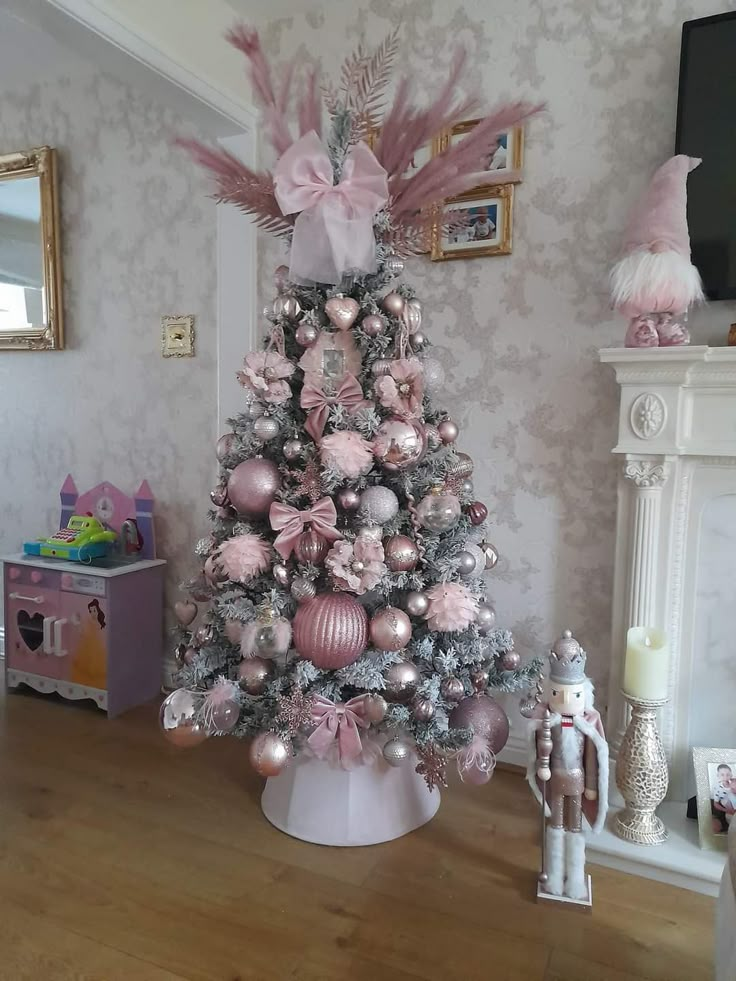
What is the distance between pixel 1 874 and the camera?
1631 mm

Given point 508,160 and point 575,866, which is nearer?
point 575,866

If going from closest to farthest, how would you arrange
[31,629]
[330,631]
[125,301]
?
1. [330,631]
2. [31,629]
3. [125,301]

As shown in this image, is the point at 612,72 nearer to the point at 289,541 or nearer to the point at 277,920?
the point at 289,541

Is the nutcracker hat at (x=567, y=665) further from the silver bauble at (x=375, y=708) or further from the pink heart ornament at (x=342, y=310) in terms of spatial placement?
the pink heart ornament at (x=342, y=310)

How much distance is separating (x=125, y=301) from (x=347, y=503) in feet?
5.47

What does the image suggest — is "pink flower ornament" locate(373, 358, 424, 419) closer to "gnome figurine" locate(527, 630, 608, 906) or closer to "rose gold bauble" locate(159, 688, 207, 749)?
"gnome figurine" locate(527, 630, 608, 906)

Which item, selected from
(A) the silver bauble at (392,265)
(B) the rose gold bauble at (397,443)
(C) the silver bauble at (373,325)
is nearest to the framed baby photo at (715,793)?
(B) the rose gold bauble at (397,443)

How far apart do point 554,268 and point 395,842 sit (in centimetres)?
165

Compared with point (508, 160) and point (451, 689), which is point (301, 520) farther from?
point (508, 160)

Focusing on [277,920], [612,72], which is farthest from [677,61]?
[277,920]

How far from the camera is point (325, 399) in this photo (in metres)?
1.69

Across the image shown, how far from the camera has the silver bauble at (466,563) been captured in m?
1.74

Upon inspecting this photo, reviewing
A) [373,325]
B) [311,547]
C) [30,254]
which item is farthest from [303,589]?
[30,254]

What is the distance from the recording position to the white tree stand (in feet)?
5.78
